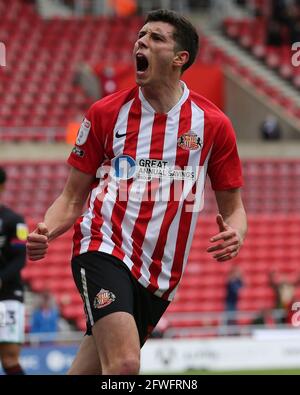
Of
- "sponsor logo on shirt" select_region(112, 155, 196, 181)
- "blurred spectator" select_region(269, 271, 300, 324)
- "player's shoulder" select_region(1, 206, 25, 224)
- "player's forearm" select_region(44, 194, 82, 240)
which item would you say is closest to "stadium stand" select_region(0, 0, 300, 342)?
"blurred spectator" select_region(269, 271, 300, 324)

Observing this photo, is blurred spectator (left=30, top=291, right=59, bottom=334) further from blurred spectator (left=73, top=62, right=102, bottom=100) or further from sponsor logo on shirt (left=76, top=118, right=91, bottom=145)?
sponsor logo on shirt (left=76, top=118, right=91, bottom=145)

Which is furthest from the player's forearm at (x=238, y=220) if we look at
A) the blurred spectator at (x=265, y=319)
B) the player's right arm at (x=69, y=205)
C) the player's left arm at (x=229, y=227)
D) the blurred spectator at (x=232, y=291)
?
the blurred spectator at (x=232, y=291)

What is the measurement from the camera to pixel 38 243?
5.62 m

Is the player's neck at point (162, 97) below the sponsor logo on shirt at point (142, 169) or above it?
above

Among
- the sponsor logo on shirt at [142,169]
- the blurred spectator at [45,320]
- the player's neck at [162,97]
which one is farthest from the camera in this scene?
the blurred spectator at [45,320]

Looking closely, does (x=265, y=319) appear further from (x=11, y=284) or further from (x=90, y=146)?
(x=90, y=146)

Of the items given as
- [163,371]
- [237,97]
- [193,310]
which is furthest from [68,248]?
[237,97]

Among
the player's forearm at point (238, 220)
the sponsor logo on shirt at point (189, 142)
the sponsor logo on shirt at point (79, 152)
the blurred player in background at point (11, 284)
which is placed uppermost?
the sponsor logo on shirt at point (189, 142)

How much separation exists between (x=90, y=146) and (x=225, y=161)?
71 centimetres

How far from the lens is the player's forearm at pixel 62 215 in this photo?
19.7ft

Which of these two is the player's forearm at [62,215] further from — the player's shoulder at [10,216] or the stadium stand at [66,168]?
the stadium stand at [66,168]

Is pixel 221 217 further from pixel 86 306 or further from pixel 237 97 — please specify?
pixel 237 97

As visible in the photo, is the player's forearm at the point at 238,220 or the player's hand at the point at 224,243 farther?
the player's forearm at the point at 238,220

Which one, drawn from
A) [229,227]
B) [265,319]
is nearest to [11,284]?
[229,227]
